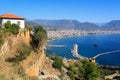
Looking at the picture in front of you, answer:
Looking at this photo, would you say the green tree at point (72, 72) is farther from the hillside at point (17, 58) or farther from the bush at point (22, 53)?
the bush at point (22, 53)

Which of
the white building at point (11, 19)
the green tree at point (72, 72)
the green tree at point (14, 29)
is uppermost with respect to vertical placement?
the white building at point (11, 19)

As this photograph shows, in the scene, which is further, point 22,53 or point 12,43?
point 12,43

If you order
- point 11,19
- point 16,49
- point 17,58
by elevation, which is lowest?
point 17,58

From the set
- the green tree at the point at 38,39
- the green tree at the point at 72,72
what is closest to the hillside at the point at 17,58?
the green tree at the point at 38,39

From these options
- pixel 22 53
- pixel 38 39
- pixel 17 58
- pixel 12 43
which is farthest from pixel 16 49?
pixel 38 39

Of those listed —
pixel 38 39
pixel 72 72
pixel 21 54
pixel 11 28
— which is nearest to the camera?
pixel 21 54

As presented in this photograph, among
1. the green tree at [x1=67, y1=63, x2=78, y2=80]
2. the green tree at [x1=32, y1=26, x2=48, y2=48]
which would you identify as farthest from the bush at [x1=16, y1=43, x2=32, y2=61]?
the green tree at [x1=67, y1=63, x2=78, y2=80]

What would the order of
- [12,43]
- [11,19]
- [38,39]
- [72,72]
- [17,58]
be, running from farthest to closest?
1. [72,72]
2. [38,39]
3. [11,19]
4. [12,43]
5. [17,58]

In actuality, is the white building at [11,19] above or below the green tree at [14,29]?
above

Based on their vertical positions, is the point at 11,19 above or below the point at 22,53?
above

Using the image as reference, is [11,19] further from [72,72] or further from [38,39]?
[72,72]

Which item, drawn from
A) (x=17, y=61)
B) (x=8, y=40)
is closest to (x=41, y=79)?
(x=17, y=61)

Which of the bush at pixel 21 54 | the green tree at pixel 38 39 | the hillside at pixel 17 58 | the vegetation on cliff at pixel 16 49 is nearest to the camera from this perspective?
the hillside at pixel 17 58

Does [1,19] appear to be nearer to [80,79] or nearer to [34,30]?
[34,30]
